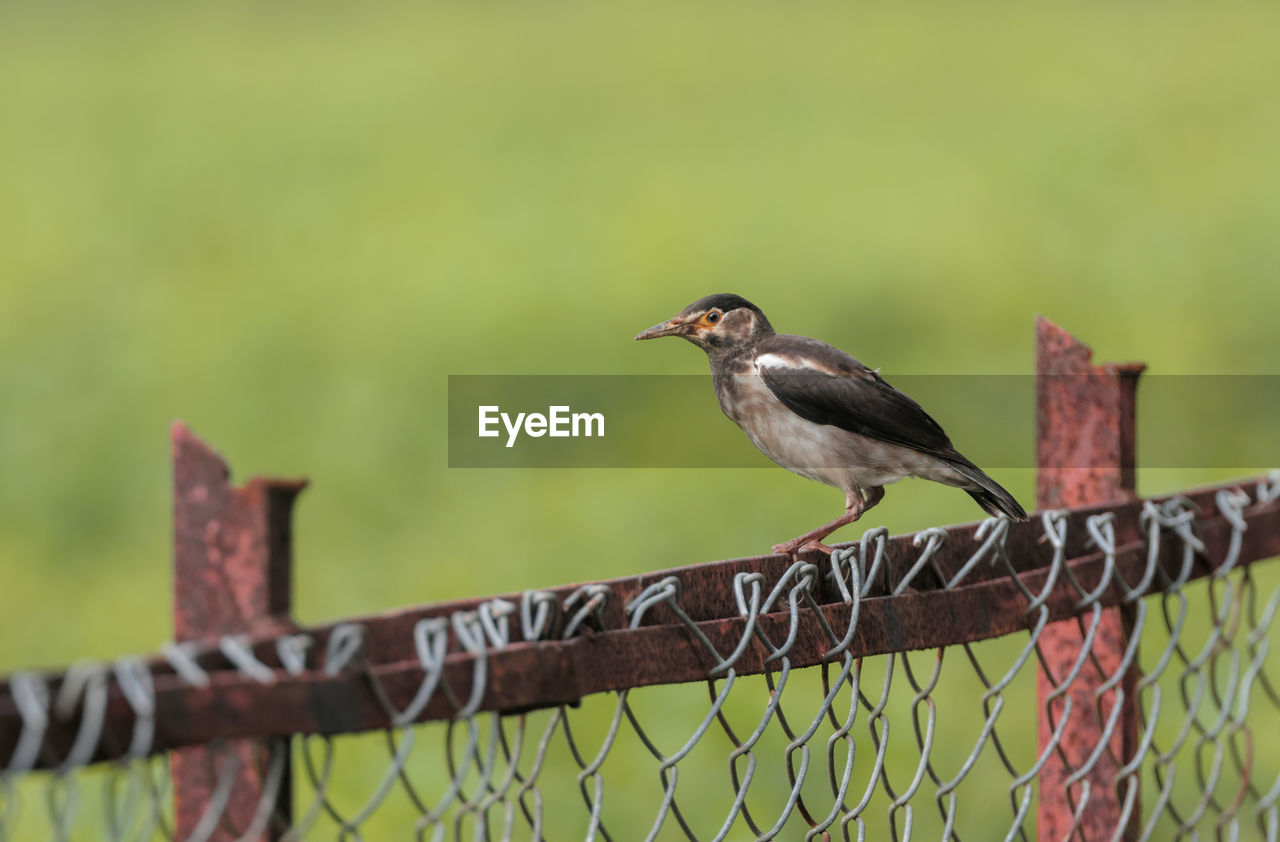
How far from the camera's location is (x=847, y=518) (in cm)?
317

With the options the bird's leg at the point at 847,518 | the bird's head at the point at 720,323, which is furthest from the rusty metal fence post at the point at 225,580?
the bird's head at the point at 720,323

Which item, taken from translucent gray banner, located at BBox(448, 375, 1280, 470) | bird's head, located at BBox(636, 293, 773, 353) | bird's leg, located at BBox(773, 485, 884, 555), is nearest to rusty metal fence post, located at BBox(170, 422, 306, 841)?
bird's leg, located at BBox(773, 485, 884, 555)

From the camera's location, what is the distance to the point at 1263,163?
1251 cm

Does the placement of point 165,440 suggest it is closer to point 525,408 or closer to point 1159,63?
point 525,408

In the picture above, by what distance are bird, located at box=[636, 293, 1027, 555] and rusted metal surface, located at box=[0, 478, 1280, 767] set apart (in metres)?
0.41

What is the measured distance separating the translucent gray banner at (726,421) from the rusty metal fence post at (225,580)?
601cm

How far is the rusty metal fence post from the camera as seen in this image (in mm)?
1471

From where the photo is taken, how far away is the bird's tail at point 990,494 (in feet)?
9.39

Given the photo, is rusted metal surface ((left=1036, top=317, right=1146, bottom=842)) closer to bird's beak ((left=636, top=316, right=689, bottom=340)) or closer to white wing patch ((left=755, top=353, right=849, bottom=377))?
white wing patch ((left=755, top=353, right=849, bottom=377))

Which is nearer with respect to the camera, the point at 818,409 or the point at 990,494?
the point at 990,494

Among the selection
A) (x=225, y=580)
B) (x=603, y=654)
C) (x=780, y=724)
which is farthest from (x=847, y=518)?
(x=225, y=580)

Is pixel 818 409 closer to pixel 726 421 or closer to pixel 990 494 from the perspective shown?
pixel 990 494

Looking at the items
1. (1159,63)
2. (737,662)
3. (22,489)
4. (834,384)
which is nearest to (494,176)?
(22,489)

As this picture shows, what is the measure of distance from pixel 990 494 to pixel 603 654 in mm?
1325
